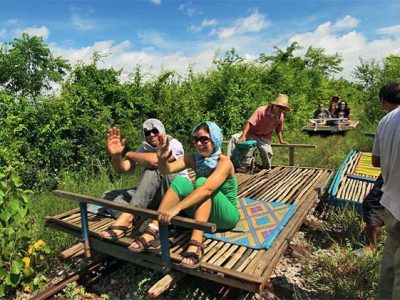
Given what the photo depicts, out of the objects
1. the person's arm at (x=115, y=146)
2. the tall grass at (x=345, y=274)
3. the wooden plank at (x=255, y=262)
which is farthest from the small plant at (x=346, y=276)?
the person's arm at (x=115, y=146)

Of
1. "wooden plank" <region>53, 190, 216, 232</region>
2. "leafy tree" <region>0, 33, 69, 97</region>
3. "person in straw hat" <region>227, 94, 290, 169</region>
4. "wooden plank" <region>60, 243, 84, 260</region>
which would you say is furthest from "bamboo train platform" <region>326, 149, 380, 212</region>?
"leafy tree" <region>0, 33, 69, 97</region>

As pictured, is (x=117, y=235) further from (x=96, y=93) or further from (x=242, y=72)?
(x=242, y=72)

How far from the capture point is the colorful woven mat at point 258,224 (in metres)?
3.44

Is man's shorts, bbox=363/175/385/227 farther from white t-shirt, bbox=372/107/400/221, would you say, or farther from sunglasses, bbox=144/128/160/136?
sunglasses, bbox=144/128/160/136

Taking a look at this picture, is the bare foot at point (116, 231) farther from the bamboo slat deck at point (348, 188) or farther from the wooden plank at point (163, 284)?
the bamboo slat deck at point (348, 188)

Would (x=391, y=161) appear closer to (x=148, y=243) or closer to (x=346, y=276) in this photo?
(x=346, y=276)

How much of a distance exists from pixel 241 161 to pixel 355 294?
145 inches

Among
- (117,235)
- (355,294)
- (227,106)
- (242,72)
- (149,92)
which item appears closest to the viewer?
(355,294)

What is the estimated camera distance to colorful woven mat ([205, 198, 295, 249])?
3.44 m

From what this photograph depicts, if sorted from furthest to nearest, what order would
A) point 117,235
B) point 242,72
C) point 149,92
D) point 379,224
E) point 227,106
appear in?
point 242,72 < point 227,106 < point 149,92 < point 379,224 < point 117,235

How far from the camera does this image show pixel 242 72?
11562 millimetres

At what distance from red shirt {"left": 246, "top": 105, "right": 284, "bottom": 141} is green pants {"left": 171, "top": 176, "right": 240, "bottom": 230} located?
3.18 metres

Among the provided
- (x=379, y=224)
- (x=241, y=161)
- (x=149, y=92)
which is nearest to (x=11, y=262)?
(x=379, y=224)

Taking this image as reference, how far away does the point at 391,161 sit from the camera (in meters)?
2.24
